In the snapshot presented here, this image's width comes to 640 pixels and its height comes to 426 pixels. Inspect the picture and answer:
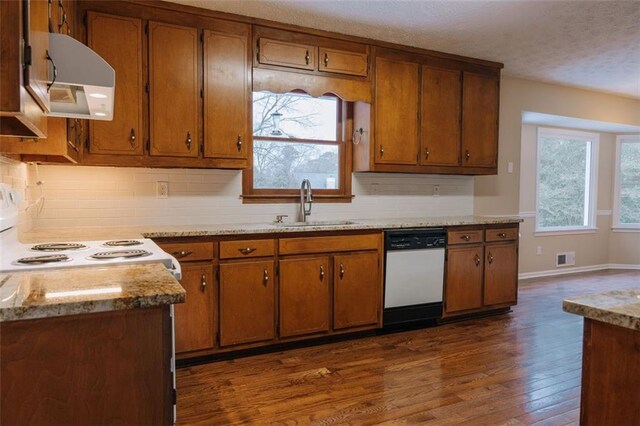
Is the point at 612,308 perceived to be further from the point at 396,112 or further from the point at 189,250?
the point at 396,112

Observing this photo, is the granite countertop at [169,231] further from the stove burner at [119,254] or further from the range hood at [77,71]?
the range hood at [77,71]

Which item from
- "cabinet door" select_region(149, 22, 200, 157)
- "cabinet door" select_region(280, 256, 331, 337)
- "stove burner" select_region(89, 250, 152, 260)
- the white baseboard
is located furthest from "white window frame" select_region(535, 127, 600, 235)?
"stove burner" select_region(89, 250, 152, 260)

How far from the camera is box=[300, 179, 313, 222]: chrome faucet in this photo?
3674 millimetres

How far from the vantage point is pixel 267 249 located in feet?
10.0

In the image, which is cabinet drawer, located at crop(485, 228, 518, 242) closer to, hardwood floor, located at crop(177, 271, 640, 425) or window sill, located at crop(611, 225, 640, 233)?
hardwood floor, located at crop(177, 271, 640, 425)

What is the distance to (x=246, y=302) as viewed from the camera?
3.02 metres

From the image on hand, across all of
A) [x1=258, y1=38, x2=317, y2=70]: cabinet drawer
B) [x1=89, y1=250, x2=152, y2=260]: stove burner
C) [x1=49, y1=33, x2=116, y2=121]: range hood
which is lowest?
[x1=89, y1=250, x2=152, y2=260]: stove burner

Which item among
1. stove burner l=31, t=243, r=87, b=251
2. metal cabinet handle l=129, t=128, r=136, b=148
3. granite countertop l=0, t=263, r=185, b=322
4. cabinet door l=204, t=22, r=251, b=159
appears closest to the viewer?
granite countertop l=0, t=263, r=185, b=322

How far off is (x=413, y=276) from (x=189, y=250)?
1.85 m

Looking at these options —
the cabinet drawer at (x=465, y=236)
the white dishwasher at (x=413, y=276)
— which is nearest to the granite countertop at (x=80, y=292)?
the white dishwasher at (x=413, y=276)

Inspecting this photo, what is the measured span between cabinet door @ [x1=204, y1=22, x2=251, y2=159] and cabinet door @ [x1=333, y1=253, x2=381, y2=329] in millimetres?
1157

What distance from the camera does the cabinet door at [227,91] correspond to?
3.10 m

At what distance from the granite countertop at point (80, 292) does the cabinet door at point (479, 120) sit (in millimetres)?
3569

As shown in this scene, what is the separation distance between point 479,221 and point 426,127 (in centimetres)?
100
